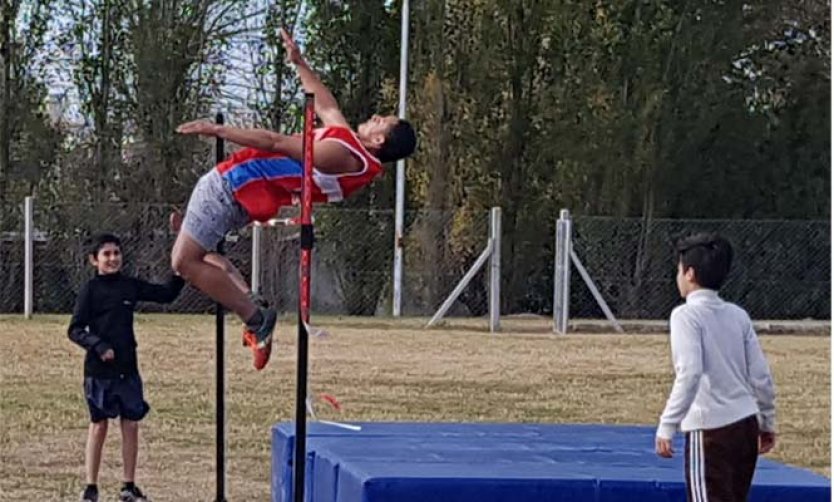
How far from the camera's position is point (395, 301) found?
25.8 m

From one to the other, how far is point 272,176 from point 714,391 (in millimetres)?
2009

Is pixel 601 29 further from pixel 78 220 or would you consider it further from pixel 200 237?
pixel 200 237

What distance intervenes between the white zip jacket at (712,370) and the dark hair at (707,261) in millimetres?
48

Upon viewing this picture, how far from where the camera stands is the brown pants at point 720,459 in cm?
579

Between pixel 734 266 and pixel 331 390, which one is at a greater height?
pixel 734 266

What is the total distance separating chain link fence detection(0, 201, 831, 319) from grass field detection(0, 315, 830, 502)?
13.6 feet

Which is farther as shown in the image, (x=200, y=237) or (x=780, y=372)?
(x=780, y=372)

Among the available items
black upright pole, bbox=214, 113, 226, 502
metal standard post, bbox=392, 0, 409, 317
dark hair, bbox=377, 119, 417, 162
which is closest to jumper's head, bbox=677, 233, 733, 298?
dark hair, bbox=377, 119, 417, 162

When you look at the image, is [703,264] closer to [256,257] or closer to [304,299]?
[304,299]

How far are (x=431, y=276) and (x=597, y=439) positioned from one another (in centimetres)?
1839

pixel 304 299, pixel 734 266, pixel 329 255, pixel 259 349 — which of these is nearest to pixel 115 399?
pixel 259 349

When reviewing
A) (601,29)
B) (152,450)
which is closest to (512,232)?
(601,29)

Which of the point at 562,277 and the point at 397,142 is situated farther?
the point at 562,277

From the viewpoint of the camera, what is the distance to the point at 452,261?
26.6 m
